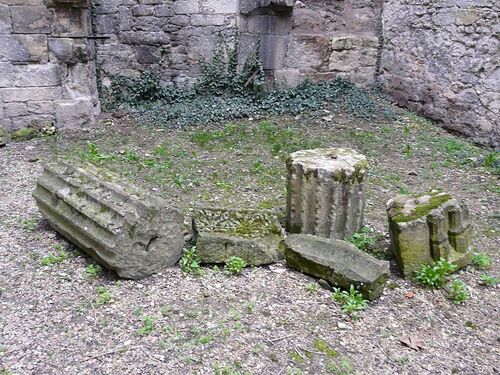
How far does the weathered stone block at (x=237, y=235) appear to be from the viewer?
342cm

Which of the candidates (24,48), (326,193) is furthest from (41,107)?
(326,193)

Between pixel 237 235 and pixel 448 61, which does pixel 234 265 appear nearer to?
pixel 237 235

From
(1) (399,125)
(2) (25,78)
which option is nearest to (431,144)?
(1) (399,125)

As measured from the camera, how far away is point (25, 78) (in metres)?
6.37

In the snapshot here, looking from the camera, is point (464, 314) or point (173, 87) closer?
point (464, 314)

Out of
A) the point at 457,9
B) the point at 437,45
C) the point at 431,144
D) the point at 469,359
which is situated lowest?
the point at 469,359

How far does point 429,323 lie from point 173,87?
20.4 feet

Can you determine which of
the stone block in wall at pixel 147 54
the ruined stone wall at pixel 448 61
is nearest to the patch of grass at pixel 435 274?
the ruined stone wall at pixel 448 61

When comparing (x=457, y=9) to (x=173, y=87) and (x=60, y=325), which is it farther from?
(x=60, y=325)

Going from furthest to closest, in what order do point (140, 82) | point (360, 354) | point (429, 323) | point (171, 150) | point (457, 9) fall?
point (140, 82) < point (457, 9) < point (171, 150) < point (429, 323) < point (360, 354)

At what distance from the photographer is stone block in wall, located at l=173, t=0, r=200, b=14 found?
25.4 ft

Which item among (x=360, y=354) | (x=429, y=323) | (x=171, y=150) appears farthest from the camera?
(x=171, y=150)

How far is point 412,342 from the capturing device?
2.85 metres

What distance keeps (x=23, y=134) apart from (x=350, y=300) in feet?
17.1
